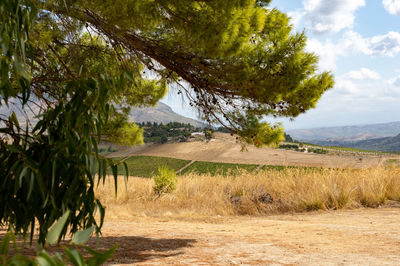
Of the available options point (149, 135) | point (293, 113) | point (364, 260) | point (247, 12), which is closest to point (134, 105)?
point (293, 113)

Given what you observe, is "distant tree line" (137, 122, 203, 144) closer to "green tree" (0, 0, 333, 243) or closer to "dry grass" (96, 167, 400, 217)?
"dry grass" (96, 167, 400, 217)

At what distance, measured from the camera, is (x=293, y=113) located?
192 inches

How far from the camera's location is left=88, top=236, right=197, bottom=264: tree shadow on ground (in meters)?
3.60

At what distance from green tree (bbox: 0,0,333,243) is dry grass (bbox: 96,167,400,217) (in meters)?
3.37

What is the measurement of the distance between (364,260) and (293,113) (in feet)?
6.98

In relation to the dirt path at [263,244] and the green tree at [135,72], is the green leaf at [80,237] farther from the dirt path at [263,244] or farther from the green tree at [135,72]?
the dirt path at [263,244]

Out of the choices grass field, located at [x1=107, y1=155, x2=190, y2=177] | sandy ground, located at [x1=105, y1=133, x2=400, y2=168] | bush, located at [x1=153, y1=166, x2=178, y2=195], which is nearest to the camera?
bush, located at [x1=153, y1=166, x2=178, y2=195]

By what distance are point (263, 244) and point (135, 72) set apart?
11.6ft

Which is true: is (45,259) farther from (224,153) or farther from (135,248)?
(224,153)

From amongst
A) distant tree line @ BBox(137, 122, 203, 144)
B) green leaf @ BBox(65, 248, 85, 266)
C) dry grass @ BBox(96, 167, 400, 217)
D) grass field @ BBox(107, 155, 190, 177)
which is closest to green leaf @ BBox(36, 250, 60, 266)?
green leaf @ BBox(65, 248, 85, 266)

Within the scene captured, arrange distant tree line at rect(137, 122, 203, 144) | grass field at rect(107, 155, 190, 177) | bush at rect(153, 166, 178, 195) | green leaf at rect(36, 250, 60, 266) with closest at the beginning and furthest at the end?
green leaf at rect(36, 250, 60, 266) < bush at rect(153, 166, 178, 195) < grass field at rect(107, 155, 190, 177) < distant tree line at rect(137, 122, 203, 144)

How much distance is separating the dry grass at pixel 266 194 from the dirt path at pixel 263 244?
1787 millimetres

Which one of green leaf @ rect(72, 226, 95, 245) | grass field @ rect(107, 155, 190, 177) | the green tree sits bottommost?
grass field @ rect(107, 155, 190, 177)

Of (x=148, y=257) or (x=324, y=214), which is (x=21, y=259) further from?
(x=324, y=214)
